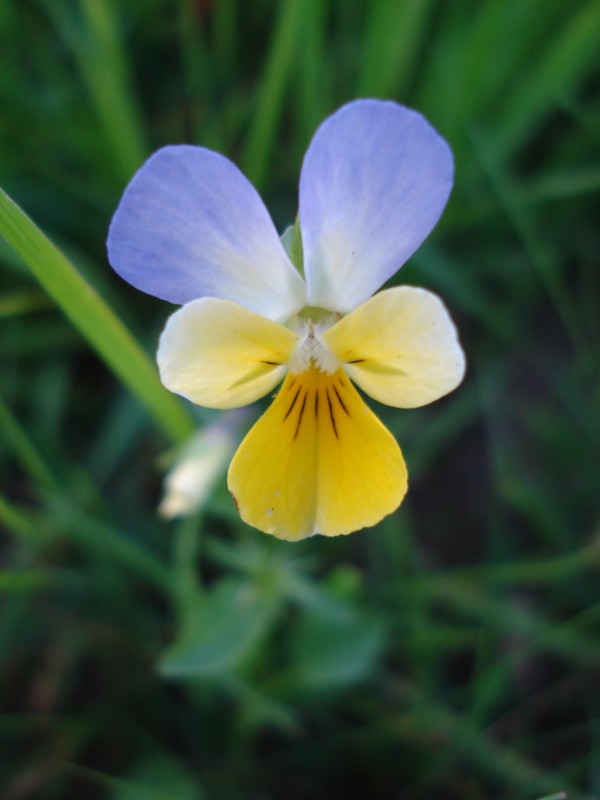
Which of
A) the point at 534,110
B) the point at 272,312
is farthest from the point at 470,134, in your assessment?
the point at 272,312

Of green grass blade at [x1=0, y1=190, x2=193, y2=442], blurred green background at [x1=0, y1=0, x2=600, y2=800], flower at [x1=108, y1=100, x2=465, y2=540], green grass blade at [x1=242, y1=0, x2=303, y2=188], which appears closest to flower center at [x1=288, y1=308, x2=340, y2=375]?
flower at [x1=108, y1=100, x2=465, y2=540]

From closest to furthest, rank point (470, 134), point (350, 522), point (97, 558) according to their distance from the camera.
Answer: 1. point (350, 522)
2. point (97, 558)
3. point (470, 134)

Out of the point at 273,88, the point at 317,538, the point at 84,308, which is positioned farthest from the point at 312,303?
the point at 317,538

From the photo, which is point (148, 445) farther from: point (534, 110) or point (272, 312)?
point (534, 110)

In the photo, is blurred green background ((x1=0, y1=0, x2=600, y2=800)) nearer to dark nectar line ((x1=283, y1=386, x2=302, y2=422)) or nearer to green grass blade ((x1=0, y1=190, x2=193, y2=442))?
green grass blade ((x1=0, y1=190, x2=193, y2=442))

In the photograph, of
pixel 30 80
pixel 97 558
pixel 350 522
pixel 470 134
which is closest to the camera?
pixel 350 522
